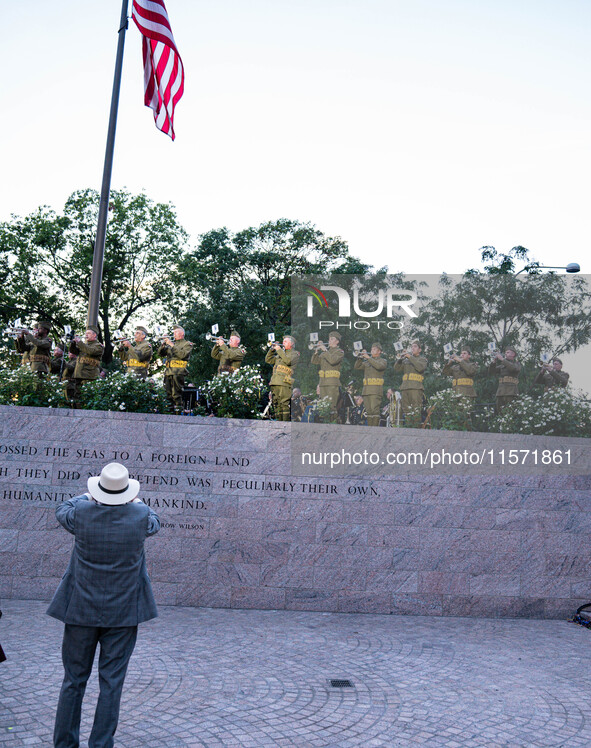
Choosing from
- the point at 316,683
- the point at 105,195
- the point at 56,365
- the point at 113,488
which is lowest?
the point at 316,683

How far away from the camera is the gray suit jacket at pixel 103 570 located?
13.2 feet

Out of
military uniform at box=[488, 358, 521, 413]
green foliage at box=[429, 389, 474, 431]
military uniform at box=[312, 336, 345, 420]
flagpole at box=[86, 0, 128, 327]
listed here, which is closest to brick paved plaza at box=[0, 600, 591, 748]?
green foliage at box=[429, 389, 474, 431]

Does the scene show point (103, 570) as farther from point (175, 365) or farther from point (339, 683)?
point (175, 365)

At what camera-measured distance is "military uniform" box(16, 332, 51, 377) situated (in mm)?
12867

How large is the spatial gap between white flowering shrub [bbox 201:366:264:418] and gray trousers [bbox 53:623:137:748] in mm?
5864

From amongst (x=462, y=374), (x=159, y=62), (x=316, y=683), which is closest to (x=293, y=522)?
(x=316, y=683)

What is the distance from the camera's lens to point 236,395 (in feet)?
32.4

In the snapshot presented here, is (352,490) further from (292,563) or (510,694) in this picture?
(510,694)

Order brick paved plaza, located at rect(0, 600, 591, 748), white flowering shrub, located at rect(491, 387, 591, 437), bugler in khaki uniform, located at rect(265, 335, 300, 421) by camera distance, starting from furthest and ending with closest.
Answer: bugler in khaki uniform, located at rect(265, 335, 300, 421)
white flowering shrub, located at rect(491, 387, 591, 437)
brick paved plaza, located at rect(0, 600, 591, 748)

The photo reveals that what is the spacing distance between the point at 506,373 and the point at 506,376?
0.05m

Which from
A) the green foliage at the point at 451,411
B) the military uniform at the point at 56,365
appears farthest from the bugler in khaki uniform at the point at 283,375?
the military uniform at the point at 56,365

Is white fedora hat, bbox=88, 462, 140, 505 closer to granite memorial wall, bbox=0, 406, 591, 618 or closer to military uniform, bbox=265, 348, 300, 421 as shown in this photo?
granite memorial wall, bbox=0, 406, 591, 618

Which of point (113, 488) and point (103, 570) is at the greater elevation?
point (113, 488)

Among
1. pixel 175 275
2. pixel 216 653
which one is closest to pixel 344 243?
pixel 175 275
